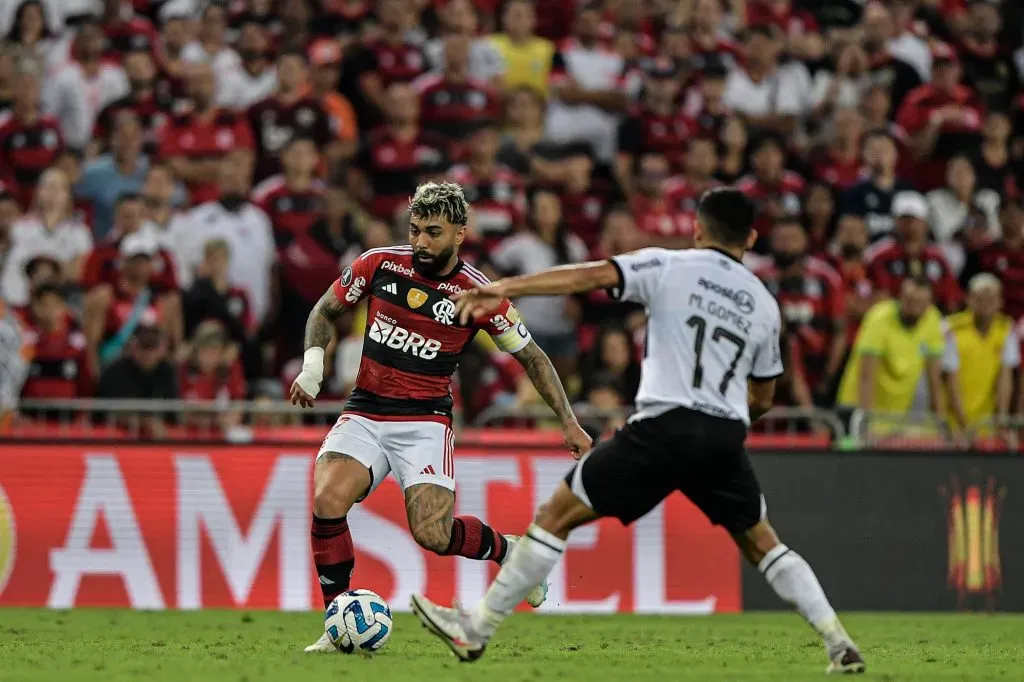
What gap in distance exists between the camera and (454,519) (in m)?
9.30

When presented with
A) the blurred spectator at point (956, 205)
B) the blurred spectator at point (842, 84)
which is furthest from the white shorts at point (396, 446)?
the blurred spectator at point (842, 84)

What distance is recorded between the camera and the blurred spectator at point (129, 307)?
14.5m

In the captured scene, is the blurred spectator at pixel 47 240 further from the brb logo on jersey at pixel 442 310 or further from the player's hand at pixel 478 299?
the player's hand at pixel 478 299

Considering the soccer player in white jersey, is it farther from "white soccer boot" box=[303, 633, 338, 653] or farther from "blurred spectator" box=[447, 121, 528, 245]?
"blurred spectator" box=[447, 121, 528, 245]

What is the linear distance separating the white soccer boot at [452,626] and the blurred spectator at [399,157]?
9213 millimetres

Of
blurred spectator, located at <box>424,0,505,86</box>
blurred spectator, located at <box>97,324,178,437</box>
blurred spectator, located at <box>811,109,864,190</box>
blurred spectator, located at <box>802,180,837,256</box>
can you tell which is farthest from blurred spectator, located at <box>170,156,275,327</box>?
blurred spectator, located at <box>811,109,864,190</box>

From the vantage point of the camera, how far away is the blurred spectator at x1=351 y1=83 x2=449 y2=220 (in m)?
16.7

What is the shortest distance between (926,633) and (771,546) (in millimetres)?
3851

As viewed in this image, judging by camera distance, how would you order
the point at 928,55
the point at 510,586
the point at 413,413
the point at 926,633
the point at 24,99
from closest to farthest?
the point at 510,586
the point at 413,413
the point at 926,633
the point at 24,99
the point at 928,55

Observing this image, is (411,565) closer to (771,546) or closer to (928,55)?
(771,546)

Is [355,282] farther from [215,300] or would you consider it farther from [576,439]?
[215,300]

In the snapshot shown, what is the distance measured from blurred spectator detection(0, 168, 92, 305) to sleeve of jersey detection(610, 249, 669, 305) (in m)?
9.12

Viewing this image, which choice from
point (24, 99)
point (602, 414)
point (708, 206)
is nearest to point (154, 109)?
point (24, 99)

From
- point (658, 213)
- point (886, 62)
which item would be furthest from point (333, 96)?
point (886, 62)
